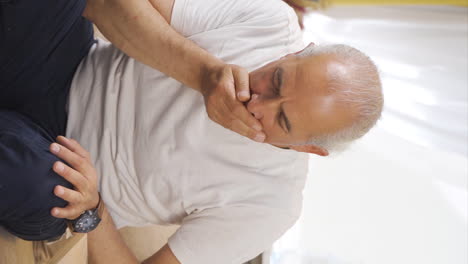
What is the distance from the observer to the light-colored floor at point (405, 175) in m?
1.58

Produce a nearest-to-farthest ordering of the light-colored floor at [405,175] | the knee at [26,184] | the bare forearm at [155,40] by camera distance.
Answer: the knee at [26,184]
the bare forearm at [155,40]
the light-colored floor at [405,175]

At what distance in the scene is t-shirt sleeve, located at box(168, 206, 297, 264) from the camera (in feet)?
3.90

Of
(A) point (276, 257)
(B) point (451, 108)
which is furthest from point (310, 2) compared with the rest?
(A) point (276, 257)

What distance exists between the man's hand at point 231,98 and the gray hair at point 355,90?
14cm

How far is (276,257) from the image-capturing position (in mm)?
1646

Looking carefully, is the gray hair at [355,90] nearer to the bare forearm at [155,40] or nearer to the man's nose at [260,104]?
the man's nose at [260,104]

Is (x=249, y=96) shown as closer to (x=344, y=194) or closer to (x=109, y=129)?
(x=109, y=129)

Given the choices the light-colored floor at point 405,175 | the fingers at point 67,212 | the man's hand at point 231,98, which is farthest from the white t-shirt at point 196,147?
the light-colored floor at point 405,175

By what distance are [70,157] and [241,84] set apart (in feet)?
1.33

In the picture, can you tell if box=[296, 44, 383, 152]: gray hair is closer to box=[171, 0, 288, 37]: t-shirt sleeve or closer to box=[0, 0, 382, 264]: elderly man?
box=[0, 0, 382, 264]: elderly man

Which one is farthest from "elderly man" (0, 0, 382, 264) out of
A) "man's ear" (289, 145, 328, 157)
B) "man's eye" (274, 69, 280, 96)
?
"man's eye" (274, 69, 280, 96)

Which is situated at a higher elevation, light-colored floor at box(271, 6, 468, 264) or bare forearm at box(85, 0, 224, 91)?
bare forearm at box(85, 0, 224, 91)

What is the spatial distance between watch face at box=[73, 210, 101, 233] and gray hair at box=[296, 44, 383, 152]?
0.54 m

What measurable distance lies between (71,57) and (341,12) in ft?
5.65
